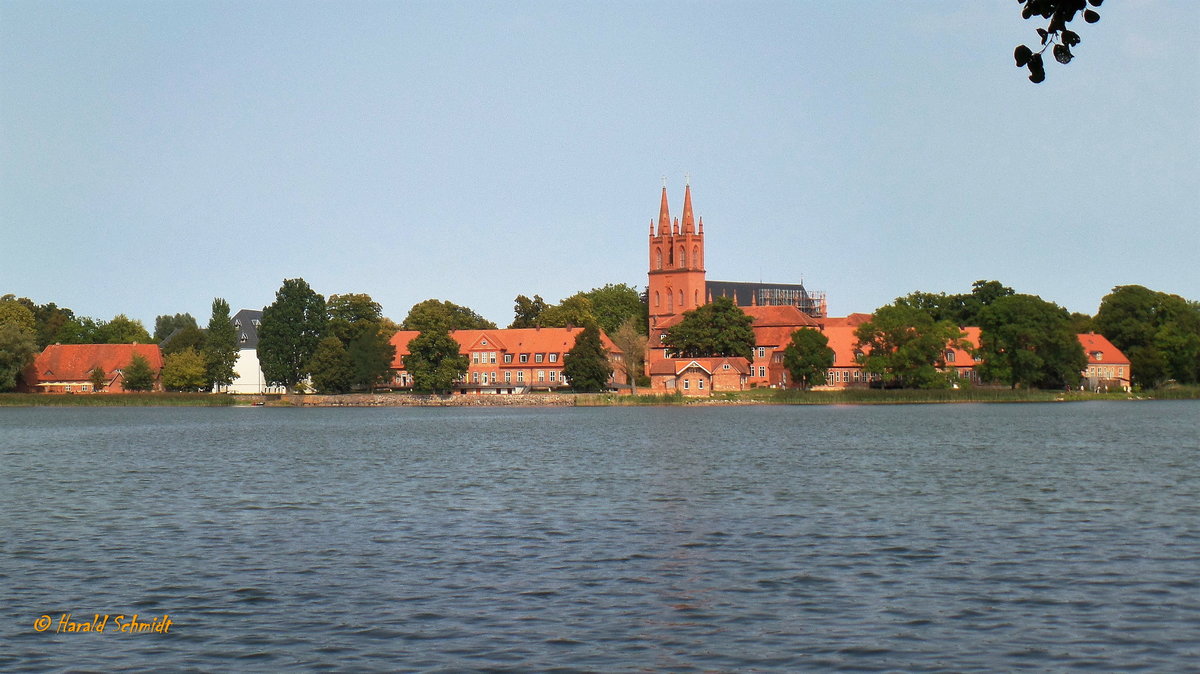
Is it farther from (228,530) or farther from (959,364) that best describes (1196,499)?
(959,364)

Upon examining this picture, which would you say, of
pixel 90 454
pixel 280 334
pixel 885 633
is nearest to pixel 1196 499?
pixel 885 633

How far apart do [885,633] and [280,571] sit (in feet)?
30.4

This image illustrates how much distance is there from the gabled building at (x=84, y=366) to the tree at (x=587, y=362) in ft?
146

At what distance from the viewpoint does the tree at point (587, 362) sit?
115 metres

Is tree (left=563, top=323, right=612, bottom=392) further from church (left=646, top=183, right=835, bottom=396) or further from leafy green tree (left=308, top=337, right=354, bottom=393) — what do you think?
leafy green tree (left=308, top=337, right=354, bottom=393)

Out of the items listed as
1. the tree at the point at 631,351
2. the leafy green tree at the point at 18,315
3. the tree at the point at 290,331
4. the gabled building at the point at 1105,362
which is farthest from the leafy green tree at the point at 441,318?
the gabled building at the point at 1105,362

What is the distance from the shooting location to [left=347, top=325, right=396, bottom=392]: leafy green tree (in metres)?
118

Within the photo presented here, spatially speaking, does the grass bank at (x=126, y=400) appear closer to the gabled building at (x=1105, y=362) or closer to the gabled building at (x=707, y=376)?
the gabled building at (x=707, y=376)

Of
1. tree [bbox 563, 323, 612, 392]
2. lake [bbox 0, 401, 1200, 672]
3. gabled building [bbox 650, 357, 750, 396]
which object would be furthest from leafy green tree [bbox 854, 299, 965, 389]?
lake [bbox 0, 401, 1200, 672]

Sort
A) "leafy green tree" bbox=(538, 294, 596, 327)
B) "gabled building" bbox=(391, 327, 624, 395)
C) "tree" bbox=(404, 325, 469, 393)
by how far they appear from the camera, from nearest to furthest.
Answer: "tree" bbox=(404, 325, 469, 393) < "gabled building" bbox=(391, 327, 624, 395) < "leafy green tree" bbox=(538, 294, 596, 327)

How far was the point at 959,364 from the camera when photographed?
128 meters

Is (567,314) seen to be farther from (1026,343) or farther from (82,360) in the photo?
(1026,343)

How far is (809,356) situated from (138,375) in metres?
67.2

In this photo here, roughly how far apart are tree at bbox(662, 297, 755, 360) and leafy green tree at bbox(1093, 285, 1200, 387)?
3997 centimetres
